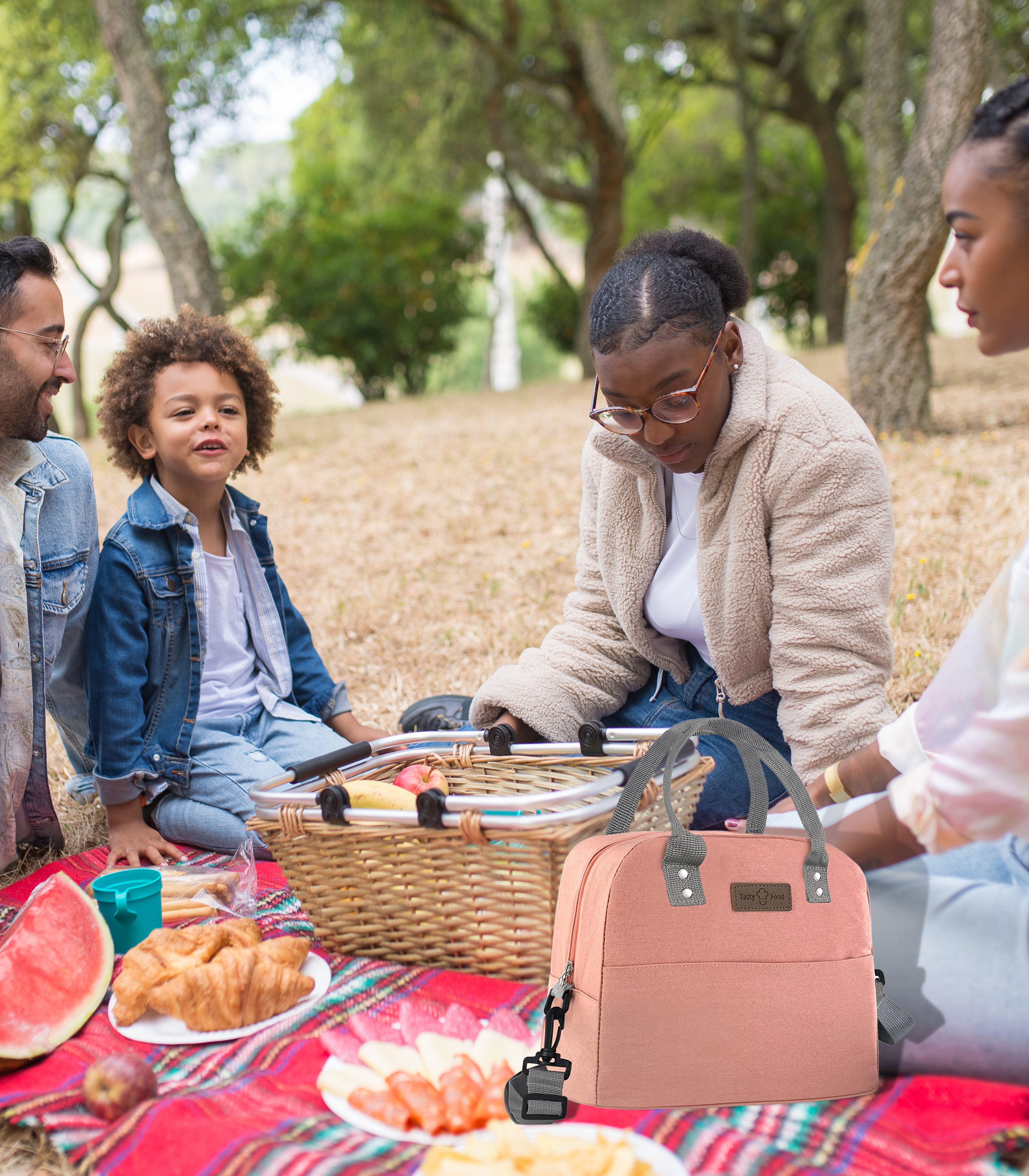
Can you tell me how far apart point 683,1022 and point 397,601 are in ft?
12.6

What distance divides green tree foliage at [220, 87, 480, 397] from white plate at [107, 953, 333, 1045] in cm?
1327

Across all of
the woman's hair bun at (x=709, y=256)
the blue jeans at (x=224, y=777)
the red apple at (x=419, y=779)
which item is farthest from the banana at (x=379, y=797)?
the woman's hair bun at (x=709, y=256)

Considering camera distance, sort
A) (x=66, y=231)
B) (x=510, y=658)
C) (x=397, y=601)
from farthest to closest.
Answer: (x=66, y=231)
(x=397, y=601)
(x=510, y=658)

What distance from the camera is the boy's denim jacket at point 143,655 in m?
3.04

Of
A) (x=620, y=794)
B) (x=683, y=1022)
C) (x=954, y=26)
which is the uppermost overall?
(x=954, y=26)

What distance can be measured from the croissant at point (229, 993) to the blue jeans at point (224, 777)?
2.79 ft

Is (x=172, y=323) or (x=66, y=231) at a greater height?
(x=66, y=231)

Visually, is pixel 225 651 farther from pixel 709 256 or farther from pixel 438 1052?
pixel 709 256

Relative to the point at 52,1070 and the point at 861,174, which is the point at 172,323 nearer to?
the point at 52,1070

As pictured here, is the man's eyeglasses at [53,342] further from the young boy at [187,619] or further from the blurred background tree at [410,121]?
the blurred background tree at [410,121]

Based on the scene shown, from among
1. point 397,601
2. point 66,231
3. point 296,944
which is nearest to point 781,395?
point 296,944

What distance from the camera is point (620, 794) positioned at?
1997 millimetres

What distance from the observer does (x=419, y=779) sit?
268 centimetres

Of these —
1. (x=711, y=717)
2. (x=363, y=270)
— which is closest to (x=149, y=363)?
(x=711, y=717)
